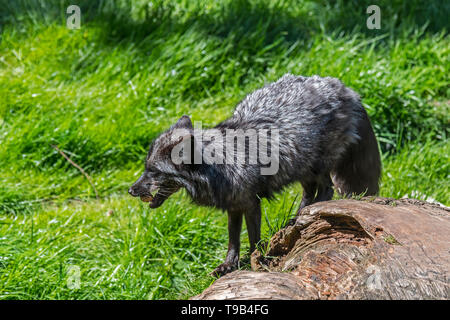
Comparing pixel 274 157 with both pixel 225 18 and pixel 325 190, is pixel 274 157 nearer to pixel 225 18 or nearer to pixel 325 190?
pixel 325 190

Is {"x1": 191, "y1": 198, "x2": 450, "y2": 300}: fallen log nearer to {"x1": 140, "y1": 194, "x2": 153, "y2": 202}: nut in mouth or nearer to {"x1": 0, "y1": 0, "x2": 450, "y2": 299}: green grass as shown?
{"x1": 0, "y1": 0, "x2": 450, "y2": 299}: green grass

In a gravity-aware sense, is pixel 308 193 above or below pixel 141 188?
below

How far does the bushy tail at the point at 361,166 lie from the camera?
4965 mm

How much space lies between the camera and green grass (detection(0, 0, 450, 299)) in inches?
184

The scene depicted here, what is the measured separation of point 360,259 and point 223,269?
1662 mm

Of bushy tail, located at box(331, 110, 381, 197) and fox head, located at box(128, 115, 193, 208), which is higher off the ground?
fox head, located at box(128, 115, 193, 208)

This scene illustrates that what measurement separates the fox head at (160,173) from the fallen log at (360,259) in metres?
1.06

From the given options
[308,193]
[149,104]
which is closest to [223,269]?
[308,193]

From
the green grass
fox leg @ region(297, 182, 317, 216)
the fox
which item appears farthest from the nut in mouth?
fox leg @ region(297, 182, 317, 216)

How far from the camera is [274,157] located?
4.47 meters

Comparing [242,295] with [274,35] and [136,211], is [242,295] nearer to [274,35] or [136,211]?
[136,211]

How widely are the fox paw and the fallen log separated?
0.99 meters

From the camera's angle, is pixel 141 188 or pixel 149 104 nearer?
pixel 141 188

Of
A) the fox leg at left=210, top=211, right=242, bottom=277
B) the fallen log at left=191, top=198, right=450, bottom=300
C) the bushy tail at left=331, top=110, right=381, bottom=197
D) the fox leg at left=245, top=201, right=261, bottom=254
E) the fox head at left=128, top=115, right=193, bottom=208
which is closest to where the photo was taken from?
the fallen log at left=191, top=198, right=450, bottom=300
